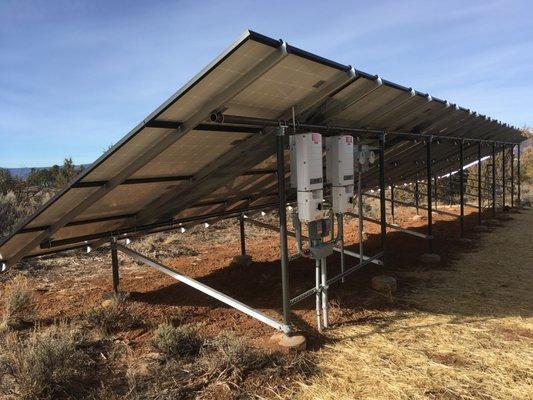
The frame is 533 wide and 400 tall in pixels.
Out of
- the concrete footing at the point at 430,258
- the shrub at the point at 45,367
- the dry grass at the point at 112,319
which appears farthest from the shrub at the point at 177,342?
the concrete footing at the point at 430,258

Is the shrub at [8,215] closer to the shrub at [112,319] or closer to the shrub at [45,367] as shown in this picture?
the shrub at [112,319]

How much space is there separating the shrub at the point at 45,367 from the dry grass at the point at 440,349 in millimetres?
2332

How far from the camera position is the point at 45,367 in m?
4.24

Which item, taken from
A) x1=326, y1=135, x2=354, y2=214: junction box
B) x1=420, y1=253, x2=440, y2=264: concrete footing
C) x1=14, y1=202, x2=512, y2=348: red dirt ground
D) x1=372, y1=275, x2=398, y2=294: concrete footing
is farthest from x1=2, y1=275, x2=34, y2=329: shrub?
x1=420, y1=253, x2=440, y2=264: concrete footing

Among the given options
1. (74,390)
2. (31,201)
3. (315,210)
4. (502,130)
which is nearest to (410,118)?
(315,210)

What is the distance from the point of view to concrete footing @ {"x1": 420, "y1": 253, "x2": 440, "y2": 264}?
31.1ft

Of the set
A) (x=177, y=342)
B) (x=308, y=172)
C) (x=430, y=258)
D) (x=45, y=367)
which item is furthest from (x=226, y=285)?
(x=430, y=258)

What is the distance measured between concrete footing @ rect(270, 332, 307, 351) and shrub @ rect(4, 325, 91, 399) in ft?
7.19

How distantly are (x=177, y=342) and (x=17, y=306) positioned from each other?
3278 millimetres

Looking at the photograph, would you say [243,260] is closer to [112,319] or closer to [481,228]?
[112,319]

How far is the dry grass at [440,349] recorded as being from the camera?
4.11 m

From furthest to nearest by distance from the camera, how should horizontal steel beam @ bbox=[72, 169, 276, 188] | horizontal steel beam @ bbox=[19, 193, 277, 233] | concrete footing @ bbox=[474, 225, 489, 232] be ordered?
concrete footing @ bbox=[474, 225, 489, 232] < horizontal steel beam @ bbox=[19, 193, 277, 233] < horizontal steel beam @ bbox=[72, 169, 276, 188]

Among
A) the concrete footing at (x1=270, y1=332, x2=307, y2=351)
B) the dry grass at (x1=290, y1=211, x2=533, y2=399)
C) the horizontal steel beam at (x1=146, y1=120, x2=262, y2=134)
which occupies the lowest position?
the dry grass at (x1=290, y1=211, x2=533, y2=399)

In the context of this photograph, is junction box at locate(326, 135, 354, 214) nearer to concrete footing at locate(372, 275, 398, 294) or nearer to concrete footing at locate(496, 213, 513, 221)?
concrete footing at locate(372, 275, 398, 294)
